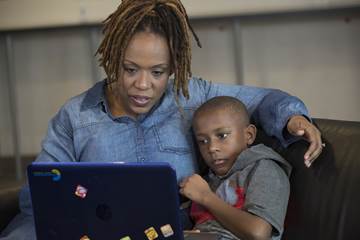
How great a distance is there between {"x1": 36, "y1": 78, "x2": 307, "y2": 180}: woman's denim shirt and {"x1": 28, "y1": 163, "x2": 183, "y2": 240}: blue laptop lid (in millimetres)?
404

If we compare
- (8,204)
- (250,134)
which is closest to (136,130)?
(250,134)

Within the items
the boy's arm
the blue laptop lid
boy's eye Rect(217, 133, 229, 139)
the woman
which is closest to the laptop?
the blue laptop lid

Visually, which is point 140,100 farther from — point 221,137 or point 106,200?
point 106,200

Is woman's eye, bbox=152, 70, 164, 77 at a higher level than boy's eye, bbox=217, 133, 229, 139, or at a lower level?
higher

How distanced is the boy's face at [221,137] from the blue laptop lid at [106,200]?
1.35ft

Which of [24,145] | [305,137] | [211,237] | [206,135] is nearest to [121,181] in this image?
[211,237]

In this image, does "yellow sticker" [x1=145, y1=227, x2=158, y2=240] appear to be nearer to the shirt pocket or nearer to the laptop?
the laptop

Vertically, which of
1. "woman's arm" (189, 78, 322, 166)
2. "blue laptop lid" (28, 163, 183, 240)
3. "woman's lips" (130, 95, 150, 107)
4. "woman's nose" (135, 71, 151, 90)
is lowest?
"blue laptop lid" (28, 163, 183, 240)

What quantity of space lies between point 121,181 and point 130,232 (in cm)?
11

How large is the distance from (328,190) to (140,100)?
545 mm

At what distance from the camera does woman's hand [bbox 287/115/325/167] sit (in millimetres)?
1356

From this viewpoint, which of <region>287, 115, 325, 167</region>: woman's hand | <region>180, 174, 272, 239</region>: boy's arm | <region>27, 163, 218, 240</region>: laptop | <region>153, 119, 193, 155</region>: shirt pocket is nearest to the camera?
<region>27, 163, 218, 240</region>: laptop

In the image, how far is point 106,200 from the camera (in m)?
1.07

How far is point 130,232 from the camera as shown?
108cm
